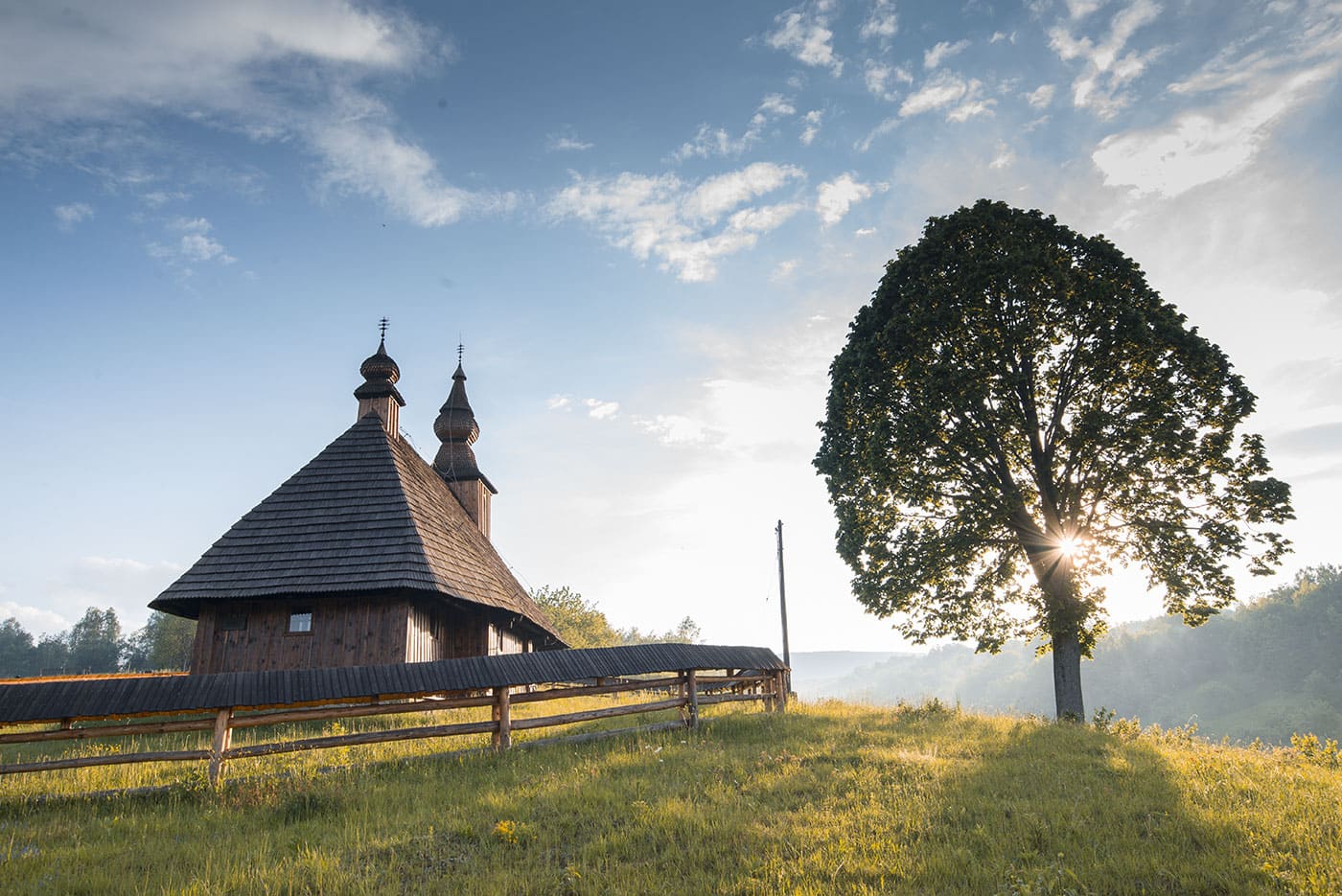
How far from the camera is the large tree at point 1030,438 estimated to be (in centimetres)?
1447

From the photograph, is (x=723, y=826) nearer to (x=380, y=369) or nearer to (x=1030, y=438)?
(x=1030, y=438)

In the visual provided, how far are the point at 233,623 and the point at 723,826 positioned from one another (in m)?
16.0

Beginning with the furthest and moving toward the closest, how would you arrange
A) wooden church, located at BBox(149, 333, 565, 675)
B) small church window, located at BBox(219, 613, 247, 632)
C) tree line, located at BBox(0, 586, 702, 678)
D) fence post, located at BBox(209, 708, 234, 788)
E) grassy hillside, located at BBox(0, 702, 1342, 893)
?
tree line, located at BBox(0, 586, 702, 678) < small church window, located at BBox(219, 613, 247, 632) < wooden church, located at BBox(149, 333, 565, 675) < fence post, located at BBox(209, 708, 234, 788) < grassy hillside, located at BBox(0, 702, 1342, 893)

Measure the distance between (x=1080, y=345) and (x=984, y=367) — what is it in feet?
6.31

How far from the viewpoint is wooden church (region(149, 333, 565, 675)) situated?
1738cm

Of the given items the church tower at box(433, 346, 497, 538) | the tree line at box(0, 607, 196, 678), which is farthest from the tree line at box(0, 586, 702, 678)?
the church tower at box(433, 346, 497, 538)

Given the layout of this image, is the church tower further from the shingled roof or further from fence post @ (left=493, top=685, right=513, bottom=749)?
fence post @ (left=493, top=685, right=513, bottom=749)

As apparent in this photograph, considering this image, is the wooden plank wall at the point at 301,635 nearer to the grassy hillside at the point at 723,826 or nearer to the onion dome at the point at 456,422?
the grassy hillside at the point at 723,826

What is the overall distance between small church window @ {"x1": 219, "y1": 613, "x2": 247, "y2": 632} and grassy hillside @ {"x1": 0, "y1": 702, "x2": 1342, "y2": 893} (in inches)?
361

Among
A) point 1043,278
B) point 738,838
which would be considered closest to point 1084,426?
point 1043,278

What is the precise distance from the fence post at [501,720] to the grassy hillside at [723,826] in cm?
47

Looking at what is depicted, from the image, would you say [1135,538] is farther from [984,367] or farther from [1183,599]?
[984,367]

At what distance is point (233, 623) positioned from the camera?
58.7 feet

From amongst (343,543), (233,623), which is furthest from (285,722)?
(233,623)
